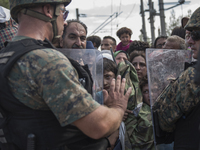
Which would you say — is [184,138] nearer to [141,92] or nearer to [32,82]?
[141,92]

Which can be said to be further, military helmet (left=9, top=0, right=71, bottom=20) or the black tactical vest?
military helmet (left=9, top=0, right=71, bottom=20)

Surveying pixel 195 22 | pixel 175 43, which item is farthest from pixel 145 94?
pixel 195 22

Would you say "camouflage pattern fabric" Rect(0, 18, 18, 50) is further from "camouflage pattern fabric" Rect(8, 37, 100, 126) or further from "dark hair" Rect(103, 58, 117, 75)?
"camouflage pattern fabric" Rect(8, 37, 100, 126)

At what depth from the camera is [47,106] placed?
1.34 m

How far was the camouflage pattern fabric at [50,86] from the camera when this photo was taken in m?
1.22

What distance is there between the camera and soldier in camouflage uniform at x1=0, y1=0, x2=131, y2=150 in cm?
123

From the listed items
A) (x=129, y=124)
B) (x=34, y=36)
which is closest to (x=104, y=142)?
(x=34, y=36)

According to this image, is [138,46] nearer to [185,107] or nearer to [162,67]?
[162,67]

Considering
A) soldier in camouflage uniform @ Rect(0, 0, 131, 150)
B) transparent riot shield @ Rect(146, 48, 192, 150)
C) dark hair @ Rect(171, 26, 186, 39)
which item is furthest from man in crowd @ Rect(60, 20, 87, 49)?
dark hair @ Rect(171, 26, 186, 39)

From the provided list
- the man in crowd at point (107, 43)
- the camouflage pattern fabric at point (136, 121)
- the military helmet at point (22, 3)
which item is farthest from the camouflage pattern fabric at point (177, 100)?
the man in crowd at point (107, 43)

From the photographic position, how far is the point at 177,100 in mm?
1759

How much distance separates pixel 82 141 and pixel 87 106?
1.18 feet

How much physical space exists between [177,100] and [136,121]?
3.11ft

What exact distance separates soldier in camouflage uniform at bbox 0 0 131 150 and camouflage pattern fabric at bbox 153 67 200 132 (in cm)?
61
